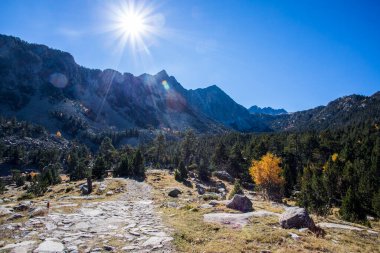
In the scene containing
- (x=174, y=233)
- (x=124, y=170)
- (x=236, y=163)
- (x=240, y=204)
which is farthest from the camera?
(x=236, y=163)

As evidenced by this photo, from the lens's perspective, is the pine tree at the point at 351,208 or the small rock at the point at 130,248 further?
the pine tree at the point at 351,208

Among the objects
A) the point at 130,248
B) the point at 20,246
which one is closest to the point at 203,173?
the point at 130,248

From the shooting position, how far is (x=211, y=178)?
84.9m

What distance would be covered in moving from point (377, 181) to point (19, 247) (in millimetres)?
66538

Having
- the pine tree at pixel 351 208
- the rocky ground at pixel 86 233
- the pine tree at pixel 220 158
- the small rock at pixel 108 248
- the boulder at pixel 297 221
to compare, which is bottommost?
the pine tree at pixel 351 208

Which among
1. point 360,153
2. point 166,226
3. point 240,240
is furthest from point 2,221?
point 360,153

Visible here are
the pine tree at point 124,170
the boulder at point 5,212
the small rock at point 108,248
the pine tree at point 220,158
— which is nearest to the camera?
the small rock at point 108,248

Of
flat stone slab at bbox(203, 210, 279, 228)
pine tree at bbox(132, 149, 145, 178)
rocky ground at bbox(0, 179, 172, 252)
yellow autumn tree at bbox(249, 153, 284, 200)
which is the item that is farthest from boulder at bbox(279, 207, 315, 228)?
yellow autumn tree at bbox(249, 153, 284, 200)

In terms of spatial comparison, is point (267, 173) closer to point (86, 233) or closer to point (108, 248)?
point (86, 233)

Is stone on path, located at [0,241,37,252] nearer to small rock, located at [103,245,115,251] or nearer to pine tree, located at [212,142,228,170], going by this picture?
small rock, located at [103,245,115,251]

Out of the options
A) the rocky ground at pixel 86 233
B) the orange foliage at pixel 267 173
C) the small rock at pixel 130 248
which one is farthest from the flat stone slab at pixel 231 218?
the orange foliage at pixel 267 173

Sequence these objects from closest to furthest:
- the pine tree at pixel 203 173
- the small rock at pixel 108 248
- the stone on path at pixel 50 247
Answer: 1. the stone on path at pixel 50 247
2. the small rock at pixel 108 248
3. the pine tree at pixel 203 173

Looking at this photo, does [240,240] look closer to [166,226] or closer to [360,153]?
[166,226]

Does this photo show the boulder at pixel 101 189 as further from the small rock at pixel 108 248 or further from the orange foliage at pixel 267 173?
the orange foliage at pixel 267 173
